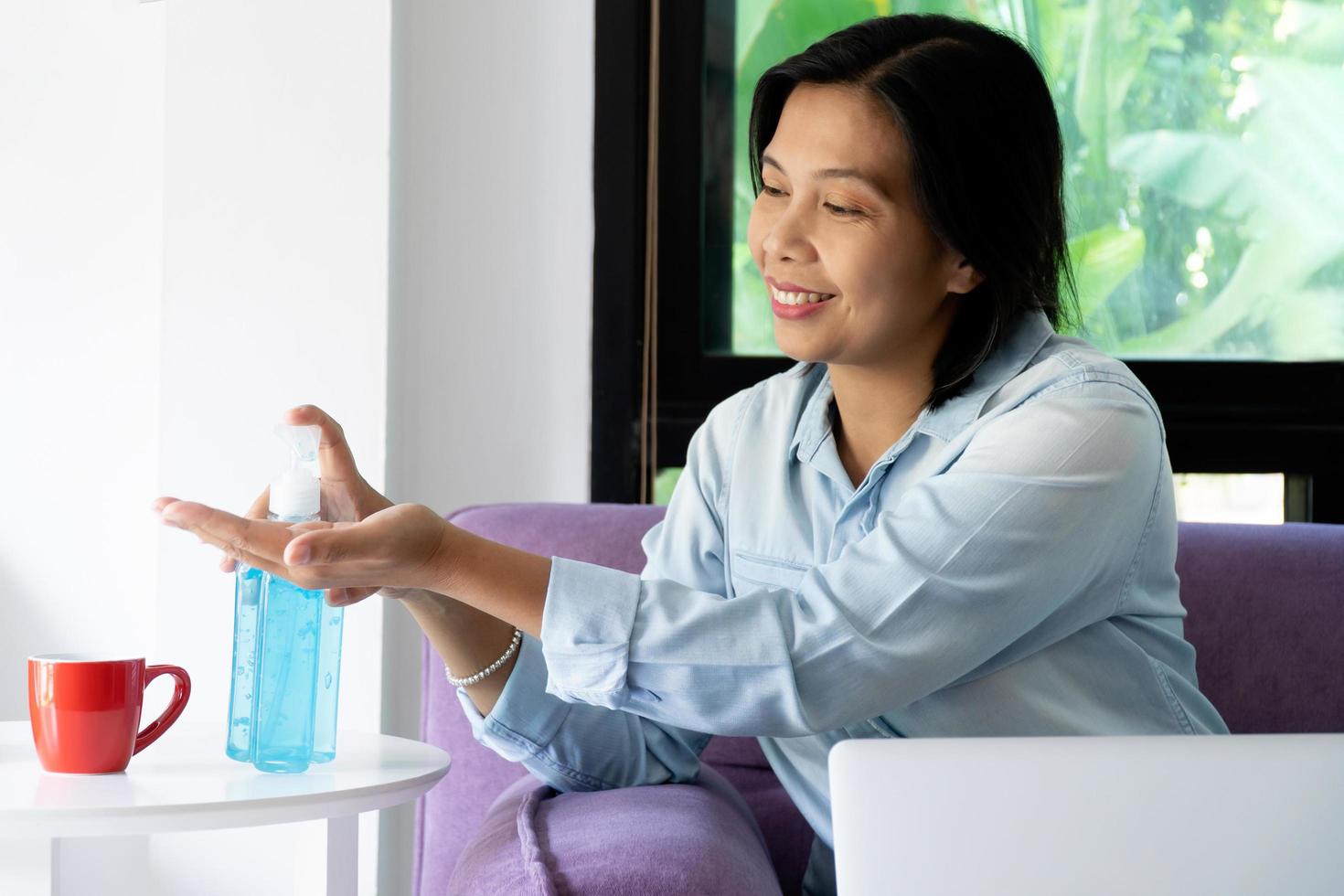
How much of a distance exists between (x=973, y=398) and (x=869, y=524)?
0.14 m

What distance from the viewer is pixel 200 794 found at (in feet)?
3.16

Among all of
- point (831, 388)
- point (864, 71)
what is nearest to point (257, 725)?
point (831, 388)

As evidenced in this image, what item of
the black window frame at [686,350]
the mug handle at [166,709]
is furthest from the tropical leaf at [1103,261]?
the mug handle at [166,709]

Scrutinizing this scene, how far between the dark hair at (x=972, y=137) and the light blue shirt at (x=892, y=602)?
5 centimetres

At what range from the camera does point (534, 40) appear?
A: 75.4 inches

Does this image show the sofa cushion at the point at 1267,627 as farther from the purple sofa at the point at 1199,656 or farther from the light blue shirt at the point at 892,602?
the light blue shirt at the point at 892,602

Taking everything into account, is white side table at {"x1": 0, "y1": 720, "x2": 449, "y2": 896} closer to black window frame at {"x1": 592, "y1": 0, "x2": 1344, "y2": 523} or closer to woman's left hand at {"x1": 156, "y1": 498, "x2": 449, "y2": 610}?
woman's left hand at {"x1": 156, "y1": 498, "x2": 449, "y2": 610}

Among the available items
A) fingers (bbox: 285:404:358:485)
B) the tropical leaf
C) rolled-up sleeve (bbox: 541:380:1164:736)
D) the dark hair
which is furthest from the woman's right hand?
the tropical leaf

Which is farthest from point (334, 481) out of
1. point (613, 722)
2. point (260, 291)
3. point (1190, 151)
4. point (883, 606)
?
point (1190, 151)

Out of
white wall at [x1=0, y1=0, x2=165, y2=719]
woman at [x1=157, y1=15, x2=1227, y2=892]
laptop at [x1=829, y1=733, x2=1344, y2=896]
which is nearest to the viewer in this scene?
laptop at [x1=829, y1=733, x2=1344, y2=896]

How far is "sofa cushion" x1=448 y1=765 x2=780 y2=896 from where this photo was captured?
37.5 inches

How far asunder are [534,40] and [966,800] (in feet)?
5.15

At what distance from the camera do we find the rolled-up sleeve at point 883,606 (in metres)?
0.93

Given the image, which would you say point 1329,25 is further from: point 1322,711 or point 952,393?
point 952,393
